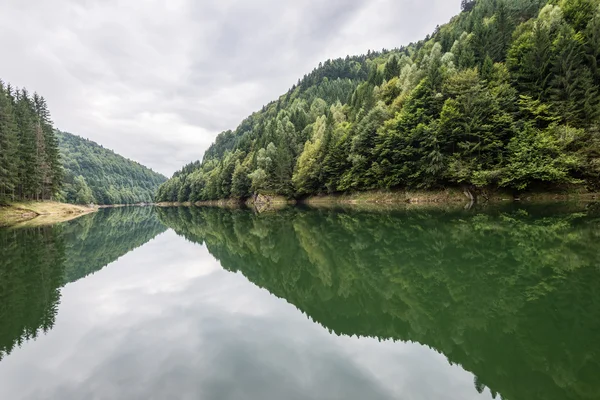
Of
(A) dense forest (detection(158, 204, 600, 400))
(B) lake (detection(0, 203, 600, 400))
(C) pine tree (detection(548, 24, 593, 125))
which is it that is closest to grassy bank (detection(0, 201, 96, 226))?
(B) lake (detection(0, 203, 600, 400))

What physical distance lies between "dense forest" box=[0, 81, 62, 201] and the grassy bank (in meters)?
1.84

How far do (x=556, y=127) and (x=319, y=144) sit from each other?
4066 cm

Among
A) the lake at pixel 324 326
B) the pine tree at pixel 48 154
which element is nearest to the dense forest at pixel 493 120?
the lake at pixel 324 326

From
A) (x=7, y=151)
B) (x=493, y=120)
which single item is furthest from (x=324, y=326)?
(x=7, y=151)

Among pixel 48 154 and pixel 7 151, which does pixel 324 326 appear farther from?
pixel 48 154

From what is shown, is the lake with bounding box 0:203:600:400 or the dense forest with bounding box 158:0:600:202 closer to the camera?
the lake with bounding box 0:203:600:400

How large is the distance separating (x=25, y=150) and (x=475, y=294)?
69780mm

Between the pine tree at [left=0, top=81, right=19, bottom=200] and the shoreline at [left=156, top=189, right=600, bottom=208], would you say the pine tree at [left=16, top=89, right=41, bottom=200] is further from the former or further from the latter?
the shoreline at [left=156, top=189, right=600, bottom=208]

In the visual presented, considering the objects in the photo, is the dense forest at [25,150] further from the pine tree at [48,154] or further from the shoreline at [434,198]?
the shoreline at [434,198]

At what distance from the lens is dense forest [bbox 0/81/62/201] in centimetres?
4494

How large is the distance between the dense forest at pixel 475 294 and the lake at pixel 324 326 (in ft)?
0.14

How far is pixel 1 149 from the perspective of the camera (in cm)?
4375

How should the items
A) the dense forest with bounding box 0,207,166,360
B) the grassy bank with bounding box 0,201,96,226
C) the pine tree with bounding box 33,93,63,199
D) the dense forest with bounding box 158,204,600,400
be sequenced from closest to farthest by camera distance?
the dense forest with bounding box 158,204,600,400 → the dense forest with bounding box 0,207,166,360 → the grassy bank with bounding box 0,201,96,226 → the pine tree with bounding box 33,93,63,199

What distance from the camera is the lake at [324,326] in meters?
4.80
